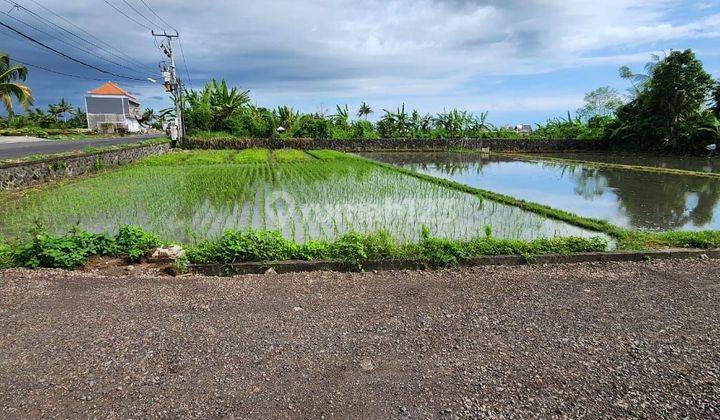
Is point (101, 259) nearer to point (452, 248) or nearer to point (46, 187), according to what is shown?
point (452, 248)

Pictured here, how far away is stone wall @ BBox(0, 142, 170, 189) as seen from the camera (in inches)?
405

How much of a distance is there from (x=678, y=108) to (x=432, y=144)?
14176 mm

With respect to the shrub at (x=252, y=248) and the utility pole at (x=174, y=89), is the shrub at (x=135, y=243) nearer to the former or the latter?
the shrub at (x=252, y=248)

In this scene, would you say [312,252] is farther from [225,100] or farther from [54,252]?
[225,100]

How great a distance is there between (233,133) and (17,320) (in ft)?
92.4

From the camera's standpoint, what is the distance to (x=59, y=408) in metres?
2.46

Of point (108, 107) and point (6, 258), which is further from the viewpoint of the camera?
point (108, 107)

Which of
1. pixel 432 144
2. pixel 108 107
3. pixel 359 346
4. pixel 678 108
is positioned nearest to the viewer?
pixel 359 346

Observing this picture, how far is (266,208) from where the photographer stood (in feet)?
28.7

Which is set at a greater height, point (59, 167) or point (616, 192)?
point (59, 167)

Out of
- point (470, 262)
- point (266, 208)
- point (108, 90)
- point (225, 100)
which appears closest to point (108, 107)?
point (108, 90)

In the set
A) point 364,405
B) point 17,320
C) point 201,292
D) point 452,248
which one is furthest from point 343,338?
point 17,320

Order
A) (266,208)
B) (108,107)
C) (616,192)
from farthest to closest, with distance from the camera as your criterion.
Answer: (108,107) → (616,192) → (266,208)

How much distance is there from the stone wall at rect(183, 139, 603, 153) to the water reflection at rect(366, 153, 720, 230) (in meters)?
12.3
